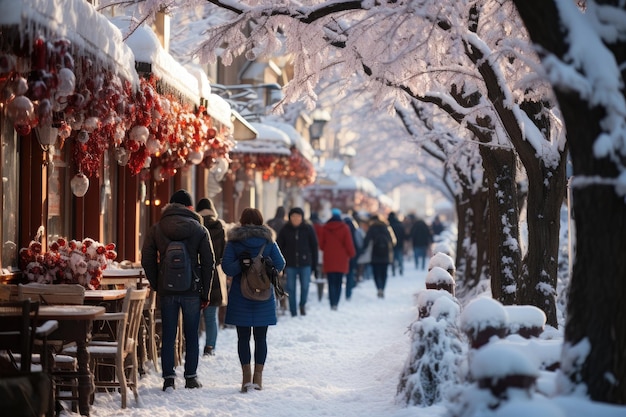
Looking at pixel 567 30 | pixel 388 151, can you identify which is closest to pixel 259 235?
pixel 567 30

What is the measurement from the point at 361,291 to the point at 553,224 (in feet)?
55.5

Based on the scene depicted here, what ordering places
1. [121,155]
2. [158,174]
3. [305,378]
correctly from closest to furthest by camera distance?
1. [305,378]
2. [121,155]
3. [158,174]

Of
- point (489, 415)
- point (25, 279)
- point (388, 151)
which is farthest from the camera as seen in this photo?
point (388, 151)

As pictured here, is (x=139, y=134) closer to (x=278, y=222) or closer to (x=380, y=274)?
(x=278, y=222)

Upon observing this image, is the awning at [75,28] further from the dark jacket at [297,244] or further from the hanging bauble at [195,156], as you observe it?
the dark jacket at [297,244]

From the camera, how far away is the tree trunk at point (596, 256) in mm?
5977

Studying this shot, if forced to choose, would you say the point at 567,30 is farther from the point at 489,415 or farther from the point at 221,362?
the point at 221,362

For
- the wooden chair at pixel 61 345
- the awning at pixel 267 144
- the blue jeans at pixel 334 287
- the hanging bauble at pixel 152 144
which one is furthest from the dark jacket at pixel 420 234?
the wooden chair at pixel 61 345

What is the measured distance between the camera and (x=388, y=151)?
43.4m

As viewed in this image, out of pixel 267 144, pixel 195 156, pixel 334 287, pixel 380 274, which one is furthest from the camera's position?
pixel 380 274

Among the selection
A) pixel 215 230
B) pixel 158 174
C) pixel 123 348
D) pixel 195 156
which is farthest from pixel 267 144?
pixel 123 348

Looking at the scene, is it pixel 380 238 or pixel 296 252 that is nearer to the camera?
pixel 296 252

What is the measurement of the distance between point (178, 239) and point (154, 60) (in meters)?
2.23

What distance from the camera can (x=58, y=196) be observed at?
484 inches
